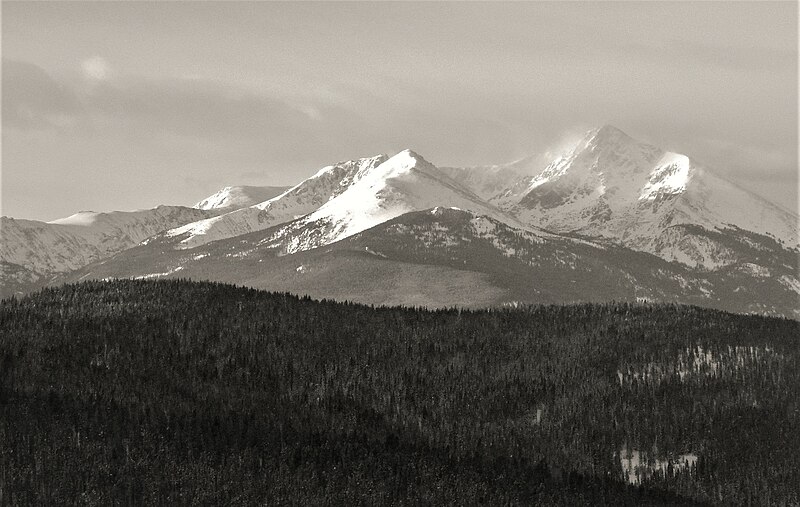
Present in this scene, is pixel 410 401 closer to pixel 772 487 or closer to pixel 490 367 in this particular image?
pixel 490 367

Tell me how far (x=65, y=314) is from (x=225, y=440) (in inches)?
1720

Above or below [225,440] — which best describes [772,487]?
below

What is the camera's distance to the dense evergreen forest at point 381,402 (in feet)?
219

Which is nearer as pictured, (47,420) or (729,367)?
(47,420)

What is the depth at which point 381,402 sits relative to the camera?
376 ft

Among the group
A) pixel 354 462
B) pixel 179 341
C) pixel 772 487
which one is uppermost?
pixel 179 341

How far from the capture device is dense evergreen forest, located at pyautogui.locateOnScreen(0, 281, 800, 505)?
219 feet

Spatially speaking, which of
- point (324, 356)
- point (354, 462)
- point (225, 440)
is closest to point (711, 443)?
point (324, 356)

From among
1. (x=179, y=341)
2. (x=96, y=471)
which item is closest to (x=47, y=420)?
(x=96, y=471)

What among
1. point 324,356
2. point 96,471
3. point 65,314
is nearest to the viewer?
point 96,471

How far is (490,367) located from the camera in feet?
416

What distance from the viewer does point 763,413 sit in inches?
4641

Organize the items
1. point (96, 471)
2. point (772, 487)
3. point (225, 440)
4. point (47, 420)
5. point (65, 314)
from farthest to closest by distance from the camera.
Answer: point (65, 314) < point (772, 487) < point (225, 440) < point (47, 420) < point (96, 471)

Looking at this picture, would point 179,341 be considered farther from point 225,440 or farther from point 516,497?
point 516,497
